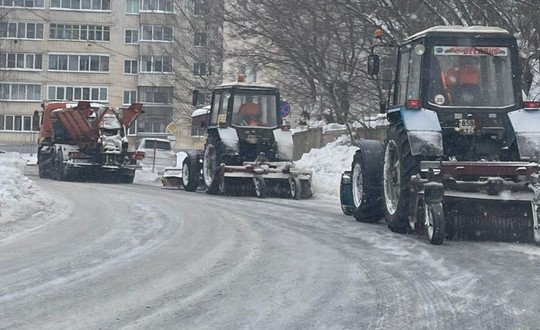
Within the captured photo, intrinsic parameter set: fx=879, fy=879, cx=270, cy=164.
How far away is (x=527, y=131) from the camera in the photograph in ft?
35.8

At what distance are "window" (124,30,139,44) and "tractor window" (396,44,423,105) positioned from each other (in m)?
51.9

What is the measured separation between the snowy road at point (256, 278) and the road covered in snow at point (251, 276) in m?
0.01

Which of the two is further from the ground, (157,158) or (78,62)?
(78,62)

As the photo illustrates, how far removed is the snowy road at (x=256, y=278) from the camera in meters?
6.16

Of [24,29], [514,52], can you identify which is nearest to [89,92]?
[24,29]

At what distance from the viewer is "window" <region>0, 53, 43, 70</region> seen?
62.9 meters

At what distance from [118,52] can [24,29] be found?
6977 millimetres

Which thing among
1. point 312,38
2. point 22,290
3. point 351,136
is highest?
point 312,38

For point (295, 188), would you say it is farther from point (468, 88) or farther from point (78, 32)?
point (78, 32)

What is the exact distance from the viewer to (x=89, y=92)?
207 feet

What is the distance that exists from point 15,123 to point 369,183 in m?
54.8

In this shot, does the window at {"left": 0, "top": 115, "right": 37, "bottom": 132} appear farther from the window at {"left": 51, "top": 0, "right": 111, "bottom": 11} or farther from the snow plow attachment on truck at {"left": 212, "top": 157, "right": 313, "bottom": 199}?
the snow plow attachment on truck at {"left": 212, "top": 157, "right": 313, "bottom": 199}

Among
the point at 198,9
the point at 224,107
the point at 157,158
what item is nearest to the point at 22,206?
the point at 224,107

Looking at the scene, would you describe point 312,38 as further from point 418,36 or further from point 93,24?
point 93,24
